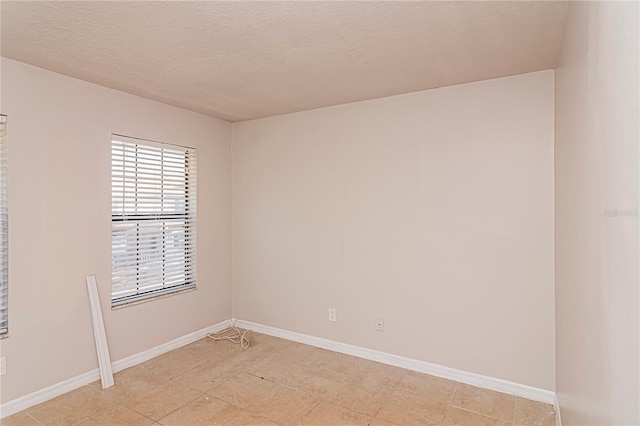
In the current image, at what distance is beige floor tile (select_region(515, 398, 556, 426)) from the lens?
2404 mm

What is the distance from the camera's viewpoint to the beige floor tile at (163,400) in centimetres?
253

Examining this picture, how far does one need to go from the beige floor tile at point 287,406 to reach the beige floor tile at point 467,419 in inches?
36.2

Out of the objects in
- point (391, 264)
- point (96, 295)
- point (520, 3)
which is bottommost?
point (96, 295)

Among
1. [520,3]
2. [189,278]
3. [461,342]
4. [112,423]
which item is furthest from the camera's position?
[189,278]

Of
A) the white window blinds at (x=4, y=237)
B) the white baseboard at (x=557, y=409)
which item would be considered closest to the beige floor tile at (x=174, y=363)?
the white window blinds at (x=4, y=237)

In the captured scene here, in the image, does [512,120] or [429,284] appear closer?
[512,120]

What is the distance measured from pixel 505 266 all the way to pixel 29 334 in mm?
3522

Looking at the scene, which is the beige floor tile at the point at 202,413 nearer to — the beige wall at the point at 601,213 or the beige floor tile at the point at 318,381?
the beige floor tile at the point at 318,381

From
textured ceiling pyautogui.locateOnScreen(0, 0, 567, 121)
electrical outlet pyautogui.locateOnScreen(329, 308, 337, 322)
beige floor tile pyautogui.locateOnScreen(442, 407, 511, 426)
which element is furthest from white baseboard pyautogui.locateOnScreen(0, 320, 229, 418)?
beige floor tile pyautogui.locateOnScreen(442, 407, 511, 426)

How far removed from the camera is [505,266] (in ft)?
9.15

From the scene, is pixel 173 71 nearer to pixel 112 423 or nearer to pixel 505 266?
pixel 112 423

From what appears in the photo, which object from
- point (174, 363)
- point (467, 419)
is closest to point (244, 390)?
point (174, 363)

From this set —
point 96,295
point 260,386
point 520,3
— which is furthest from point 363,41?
point 96,295

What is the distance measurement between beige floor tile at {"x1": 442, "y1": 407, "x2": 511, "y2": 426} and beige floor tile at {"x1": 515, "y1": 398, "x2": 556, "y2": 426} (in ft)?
0.44
